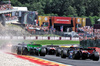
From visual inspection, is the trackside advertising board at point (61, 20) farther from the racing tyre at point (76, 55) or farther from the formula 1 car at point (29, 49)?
the racing tyre at point (76, 55)

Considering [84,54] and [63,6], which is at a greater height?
[63,6]

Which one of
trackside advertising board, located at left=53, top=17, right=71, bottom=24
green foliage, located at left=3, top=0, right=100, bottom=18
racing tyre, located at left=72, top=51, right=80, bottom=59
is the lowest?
trackside advertising board, located at left=53, top=17, right=71, bottom=24

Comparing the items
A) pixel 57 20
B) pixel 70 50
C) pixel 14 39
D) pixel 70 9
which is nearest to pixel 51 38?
pixel 14 39

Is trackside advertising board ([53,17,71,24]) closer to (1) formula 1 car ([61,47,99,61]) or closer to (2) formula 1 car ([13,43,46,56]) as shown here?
(2) formula 1 car ([13,43,46,56])

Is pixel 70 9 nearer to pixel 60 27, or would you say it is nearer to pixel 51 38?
pixel 60 27

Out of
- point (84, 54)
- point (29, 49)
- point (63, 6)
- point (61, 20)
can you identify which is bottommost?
point (61, 20)

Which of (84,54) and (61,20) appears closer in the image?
(84,54)

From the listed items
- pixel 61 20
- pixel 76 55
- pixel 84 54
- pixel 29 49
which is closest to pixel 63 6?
pixel 61 20

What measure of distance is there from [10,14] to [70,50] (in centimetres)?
5562

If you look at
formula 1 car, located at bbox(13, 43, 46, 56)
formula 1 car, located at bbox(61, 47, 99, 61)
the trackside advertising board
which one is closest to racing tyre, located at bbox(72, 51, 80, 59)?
formula 1 car, located at bbox(61, 47, 99, 61)

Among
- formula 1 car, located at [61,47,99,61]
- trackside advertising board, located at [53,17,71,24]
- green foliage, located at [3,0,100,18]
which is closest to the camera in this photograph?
formula 1 car, located at [61,47,99,61]

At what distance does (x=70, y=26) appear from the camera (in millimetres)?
82312

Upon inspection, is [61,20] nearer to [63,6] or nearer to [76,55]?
[63,6]

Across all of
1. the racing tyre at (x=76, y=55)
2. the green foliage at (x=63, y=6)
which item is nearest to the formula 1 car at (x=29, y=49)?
the racing tyre at (x=76, y=55)
